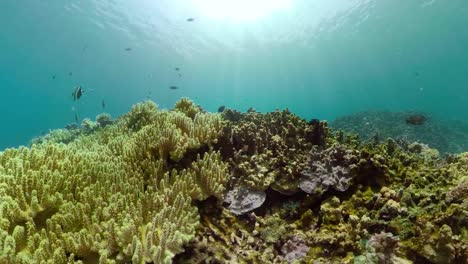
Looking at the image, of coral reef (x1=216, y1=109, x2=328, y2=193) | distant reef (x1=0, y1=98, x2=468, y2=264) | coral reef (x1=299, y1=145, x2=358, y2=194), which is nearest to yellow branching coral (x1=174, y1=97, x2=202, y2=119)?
distant reef (x1=0, y1=98, x2=468, y2=264)

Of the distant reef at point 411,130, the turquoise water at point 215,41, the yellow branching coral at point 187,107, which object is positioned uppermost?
the turquoise water at point 215,41

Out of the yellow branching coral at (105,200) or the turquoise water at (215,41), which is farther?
the turquoise water at (215,41)

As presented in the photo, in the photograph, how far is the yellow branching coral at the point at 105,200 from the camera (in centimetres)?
263

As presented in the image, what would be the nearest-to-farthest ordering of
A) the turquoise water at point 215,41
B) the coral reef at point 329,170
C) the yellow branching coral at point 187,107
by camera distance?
the coral reef at point 329,170 → the yellow branching coral at point 187,107 → the turquoise water at point 215,41

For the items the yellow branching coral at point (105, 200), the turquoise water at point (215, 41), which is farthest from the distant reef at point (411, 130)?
the yellow branching coral at point (105, 200)

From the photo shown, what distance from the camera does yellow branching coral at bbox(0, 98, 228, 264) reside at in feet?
8.63

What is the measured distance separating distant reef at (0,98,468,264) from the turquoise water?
8987 mm

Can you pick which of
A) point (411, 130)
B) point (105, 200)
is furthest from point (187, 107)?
point (411, 130)

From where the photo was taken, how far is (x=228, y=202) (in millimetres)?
4109

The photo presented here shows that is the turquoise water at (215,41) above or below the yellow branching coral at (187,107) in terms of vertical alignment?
above

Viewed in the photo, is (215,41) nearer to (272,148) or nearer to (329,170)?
(272,148)

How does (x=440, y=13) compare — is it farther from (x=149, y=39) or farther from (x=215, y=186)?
(x=215, y=186)

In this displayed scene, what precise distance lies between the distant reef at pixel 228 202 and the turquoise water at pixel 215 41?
354 inches

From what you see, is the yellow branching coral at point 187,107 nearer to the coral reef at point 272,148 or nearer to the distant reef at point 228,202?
the distant reef at point 228,202
